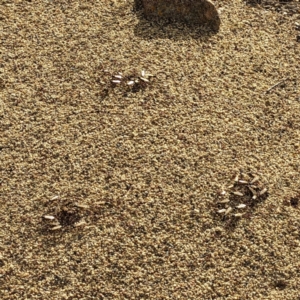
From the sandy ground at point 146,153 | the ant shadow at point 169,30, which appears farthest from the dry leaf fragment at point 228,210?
the ant shadow at point 169,30

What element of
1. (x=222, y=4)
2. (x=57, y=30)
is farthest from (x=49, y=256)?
(x=222, y=4)

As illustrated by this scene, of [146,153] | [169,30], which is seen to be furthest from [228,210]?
[169,30]

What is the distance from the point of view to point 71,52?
Result: 14.7 feet

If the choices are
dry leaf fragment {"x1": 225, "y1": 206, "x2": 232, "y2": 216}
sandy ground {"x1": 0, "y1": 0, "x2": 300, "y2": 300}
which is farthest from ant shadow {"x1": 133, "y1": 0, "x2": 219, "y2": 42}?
dry leaf fragment {"x1": 225, "y1": 206, "x2": 232, "y2": 216}

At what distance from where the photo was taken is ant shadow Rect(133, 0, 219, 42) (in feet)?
15.1

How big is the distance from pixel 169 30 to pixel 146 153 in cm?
141

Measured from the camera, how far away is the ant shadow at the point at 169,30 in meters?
4.61

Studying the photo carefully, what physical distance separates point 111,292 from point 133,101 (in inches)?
64.4

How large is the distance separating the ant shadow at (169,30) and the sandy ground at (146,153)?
16 millimetres

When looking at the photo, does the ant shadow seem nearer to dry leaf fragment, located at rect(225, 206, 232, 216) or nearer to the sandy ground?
the sandy ground

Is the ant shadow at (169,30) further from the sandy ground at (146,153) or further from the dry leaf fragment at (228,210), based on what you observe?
the dry leaf fragment at (228,210)

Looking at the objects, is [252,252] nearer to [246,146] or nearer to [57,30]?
[246,146]

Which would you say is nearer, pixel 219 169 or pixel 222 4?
pixel 219 169

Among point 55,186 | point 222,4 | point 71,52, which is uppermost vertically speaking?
point 222,4
